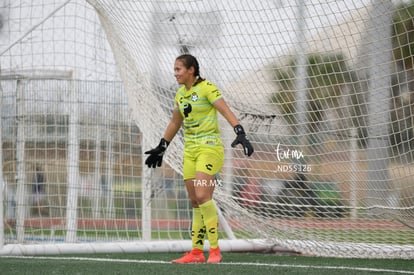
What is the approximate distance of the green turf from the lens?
6012mm

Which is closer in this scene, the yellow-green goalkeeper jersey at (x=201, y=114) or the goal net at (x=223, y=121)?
the goal net at (x=223, y=121)

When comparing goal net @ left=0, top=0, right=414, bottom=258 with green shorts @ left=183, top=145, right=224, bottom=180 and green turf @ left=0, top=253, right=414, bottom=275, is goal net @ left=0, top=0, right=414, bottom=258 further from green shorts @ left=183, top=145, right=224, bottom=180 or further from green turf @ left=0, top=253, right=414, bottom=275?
green shorts @ left=183, top=145, right=224, bottom=180

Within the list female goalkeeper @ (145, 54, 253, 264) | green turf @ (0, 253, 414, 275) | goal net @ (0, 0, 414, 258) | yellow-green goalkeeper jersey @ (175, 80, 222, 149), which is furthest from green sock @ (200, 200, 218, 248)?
goal net @ (0, 0, 414, 258)

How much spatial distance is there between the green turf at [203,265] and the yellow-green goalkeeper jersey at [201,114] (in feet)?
3.21

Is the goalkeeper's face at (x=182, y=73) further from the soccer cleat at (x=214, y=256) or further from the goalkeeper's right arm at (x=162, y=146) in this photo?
the soccer cleat at (x=214, y=256)

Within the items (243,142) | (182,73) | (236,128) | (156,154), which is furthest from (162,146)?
(243,142)

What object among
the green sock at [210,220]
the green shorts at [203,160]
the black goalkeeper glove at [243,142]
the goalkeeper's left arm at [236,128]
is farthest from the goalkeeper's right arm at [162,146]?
the black goalkeeper glove at [243,142]

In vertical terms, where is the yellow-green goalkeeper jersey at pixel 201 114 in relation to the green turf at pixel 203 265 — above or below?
above

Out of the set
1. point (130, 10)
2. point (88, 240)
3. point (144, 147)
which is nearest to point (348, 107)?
point (130, 10)

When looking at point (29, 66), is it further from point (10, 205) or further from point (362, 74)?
point (362, 74)

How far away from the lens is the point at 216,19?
6.99 metres

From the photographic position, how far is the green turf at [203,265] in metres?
6.01

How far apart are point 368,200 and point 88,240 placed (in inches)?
142

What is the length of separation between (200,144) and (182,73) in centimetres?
57
